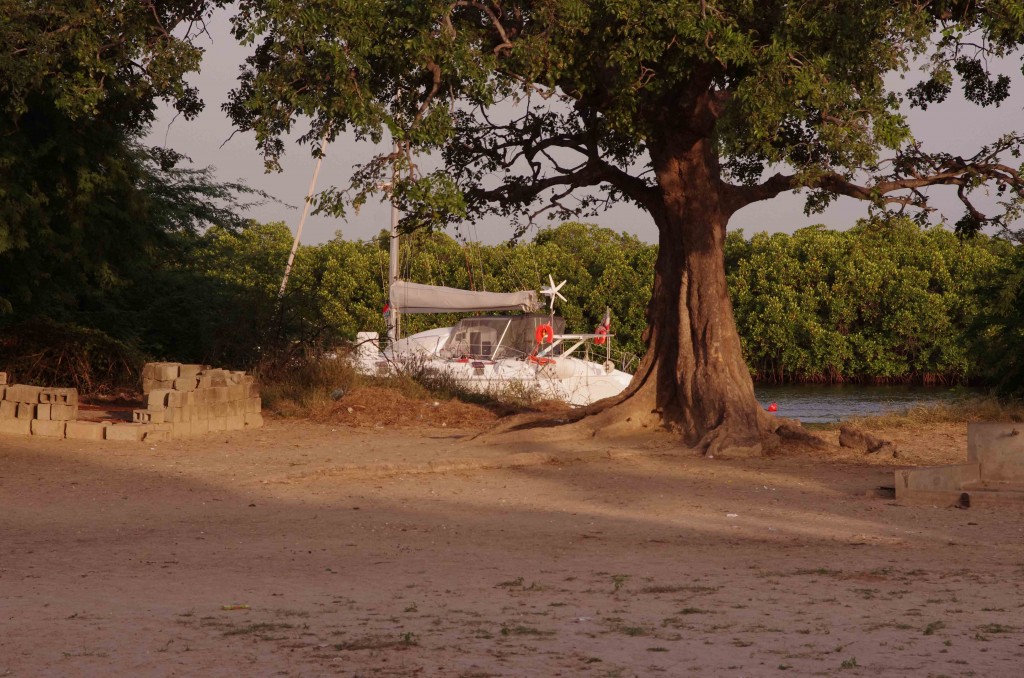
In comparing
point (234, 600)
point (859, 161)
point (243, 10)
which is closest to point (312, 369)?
point (243, 10)

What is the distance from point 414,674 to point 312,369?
16.1 metres

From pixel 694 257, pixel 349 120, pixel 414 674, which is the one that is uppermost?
pixel 349 120

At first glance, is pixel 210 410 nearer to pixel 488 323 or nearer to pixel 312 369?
pixel 312 369


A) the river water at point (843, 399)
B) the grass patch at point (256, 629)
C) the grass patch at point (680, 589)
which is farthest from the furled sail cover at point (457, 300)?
the grass patch at point (256, 629)

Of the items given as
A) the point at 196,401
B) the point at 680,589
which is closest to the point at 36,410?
the point at 196,401

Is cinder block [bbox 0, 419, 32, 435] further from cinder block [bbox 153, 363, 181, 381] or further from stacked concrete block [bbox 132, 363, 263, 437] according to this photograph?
cinder block [bbox 153, 363, 181, 381]

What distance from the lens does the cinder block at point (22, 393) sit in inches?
635

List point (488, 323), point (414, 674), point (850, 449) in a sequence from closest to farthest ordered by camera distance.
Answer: point (414, 674), point (850, 449), point (488, 323)

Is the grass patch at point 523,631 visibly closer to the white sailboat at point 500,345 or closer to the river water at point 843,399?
the white sailboat at point 500,345

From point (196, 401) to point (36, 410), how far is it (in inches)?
81.7

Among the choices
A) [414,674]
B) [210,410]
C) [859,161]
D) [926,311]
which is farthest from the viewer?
[926,311]

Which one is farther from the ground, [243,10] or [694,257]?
[243,10]

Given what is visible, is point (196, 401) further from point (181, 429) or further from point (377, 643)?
point (377, 643)

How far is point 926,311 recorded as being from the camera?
45.3m
